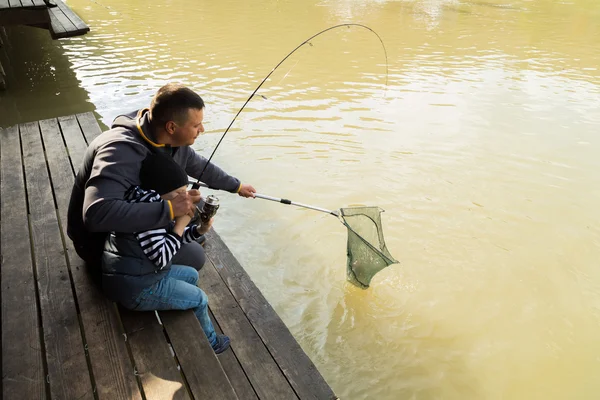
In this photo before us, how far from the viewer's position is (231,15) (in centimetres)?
1220

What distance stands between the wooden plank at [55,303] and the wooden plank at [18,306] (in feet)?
0.13

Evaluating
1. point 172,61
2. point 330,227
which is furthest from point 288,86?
point 330,227

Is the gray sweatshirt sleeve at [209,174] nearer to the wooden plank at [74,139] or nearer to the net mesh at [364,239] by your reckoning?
the net mesh at [364,239]

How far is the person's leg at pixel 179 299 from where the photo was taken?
6.49 ft

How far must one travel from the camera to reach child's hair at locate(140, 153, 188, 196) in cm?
184

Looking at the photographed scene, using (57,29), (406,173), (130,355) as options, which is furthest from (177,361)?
(57,29)

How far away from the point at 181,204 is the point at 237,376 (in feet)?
2.70

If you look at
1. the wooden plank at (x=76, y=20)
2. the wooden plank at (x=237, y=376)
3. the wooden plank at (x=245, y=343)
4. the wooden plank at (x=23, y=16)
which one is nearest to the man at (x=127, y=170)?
the wooden plank at (x=245, y=343)

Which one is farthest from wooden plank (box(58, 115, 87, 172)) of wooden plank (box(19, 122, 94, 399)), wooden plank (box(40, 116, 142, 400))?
wooden plank (box(40, 116, 142, 400))

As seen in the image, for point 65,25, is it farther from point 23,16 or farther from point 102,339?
point 102,339

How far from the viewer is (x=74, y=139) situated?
4.02 metres

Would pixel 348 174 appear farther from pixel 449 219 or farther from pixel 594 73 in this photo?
pixel 594 73

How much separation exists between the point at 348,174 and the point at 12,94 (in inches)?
204

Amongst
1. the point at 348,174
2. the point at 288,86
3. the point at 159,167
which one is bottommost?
the point at 348,174
